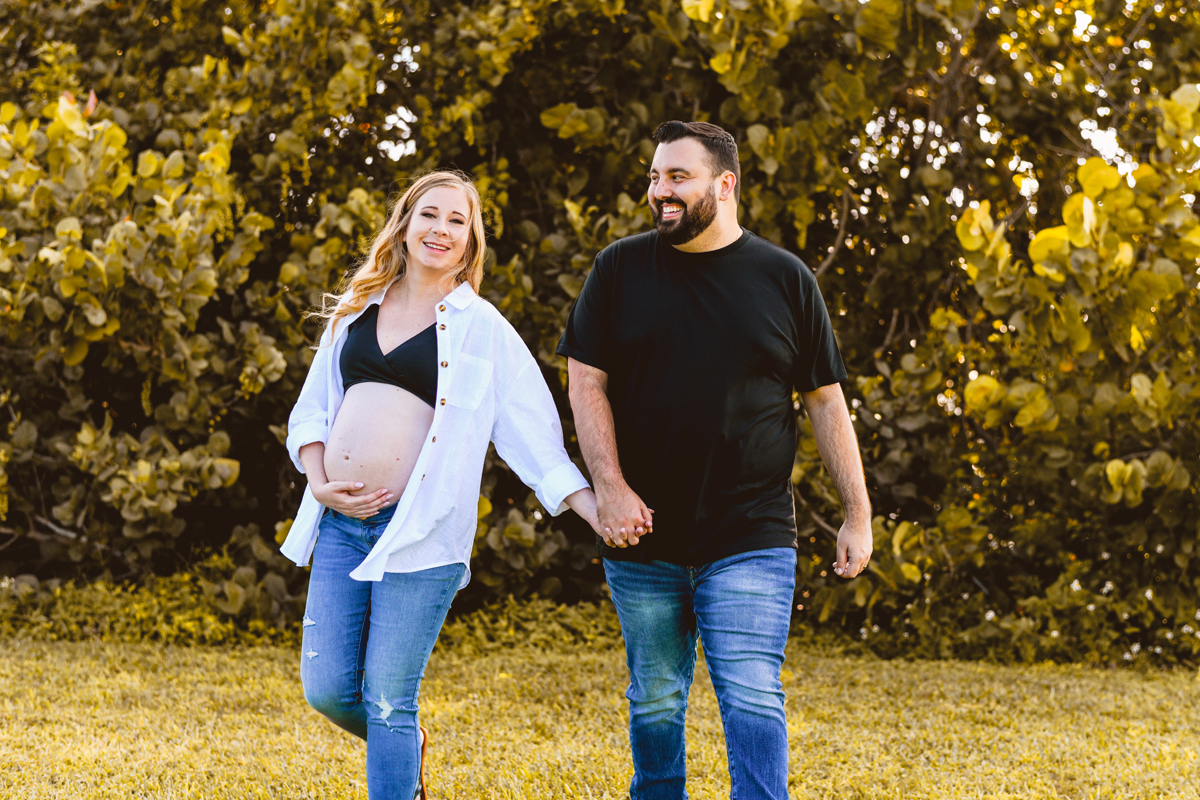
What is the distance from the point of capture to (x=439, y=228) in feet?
10.1

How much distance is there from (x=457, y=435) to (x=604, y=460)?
1.38 ft

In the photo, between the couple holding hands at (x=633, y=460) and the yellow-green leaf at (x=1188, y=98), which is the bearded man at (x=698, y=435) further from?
the yellow-green leaf at (x=1188, y=98)

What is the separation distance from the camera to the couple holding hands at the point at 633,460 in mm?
2811

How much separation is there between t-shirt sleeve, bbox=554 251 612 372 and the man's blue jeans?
0.59m

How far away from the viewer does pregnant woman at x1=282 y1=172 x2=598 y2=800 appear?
2826 millimetres

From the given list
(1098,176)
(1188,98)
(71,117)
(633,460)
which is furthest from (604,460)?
(71,117)

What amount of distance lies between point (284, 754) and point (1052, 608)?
14.0 feet

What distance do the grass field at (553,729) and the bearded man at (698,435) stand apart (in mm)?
1134

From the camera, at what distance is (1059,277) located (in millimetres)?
5215

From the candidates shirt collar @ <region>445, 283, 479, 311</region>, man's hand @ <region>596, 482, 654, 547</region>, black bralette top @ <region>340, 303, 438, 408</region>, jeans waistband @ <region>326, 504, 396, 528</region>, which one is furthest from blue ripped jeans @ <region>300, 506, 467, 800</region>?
shirt collar @ <region>445, 283, 479, 311</region>

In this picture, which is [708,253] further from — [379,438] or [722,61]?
[722,61]

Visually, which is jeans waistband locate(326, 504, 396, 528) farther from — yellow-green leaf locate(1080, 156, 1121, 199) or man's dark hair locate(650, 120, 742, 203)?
yellow-green leaf locate(1080, 156, 1121, 199)

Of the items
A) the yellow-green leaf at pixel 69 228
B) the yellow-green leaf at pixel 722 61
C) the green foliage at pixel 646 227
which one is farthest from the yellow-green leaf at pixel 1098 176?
the yellow-green leaf at pixel 69 228

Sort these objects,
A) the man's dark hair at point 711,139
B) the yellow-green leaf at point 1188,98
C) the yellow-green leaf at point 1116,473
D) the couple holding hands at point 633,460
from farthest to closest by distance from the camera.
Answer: the yellow-green leaf at point 1116,473, the yellow-green leaf at point 1188,98, the man's dark hair at point 711,139, the couple holding hands at point 633,460
